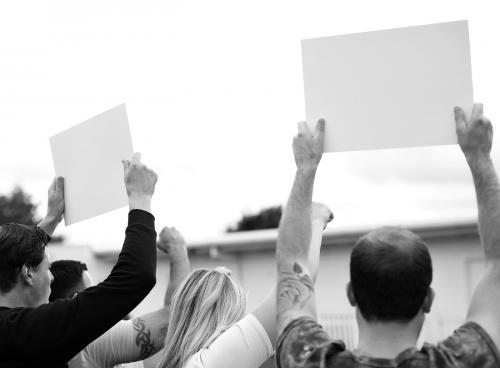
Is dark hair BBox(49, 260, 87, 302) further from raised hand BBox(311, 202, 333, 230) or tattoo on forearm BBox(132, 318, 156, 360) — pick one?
raised hand BBox(311, 202, 333, 230)

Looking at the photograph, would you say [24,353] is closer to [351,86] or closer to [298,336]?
[298,336]

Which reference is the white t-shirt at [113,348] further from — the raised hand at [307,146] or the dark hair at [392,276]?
the dark hair at [392,276]

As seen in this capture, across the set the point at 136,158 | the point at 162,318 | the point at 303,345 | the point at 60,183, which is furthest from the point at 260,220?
the point at 303,345

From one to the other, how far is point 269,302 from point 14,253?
99 centimetres

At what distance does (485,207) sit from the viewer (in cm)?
223

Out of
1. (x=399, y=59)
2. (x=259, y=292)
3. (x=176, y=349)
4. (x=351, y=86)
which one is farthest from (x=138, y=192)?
(x=259, y=292)

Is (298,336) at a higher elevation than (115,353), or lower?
higher

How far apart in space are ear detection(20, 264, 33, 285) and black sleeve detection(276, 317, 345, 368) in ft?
3.91

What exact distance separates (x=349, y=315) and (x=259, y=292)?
102 inches

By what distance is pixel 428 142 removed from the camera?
2549 millimetres

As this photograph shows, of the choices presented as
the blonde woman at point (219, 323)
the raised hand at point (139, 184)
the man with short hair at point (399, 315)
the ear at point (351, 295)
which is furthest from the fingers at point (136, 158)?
the ear at point (351, 295)

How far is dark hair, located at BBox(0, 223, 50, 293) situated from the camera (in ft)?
9.37

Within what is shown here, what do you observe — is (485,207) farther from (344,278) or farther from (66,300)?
(344,278)

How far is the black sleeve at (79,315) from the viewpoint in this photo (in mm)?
2596
